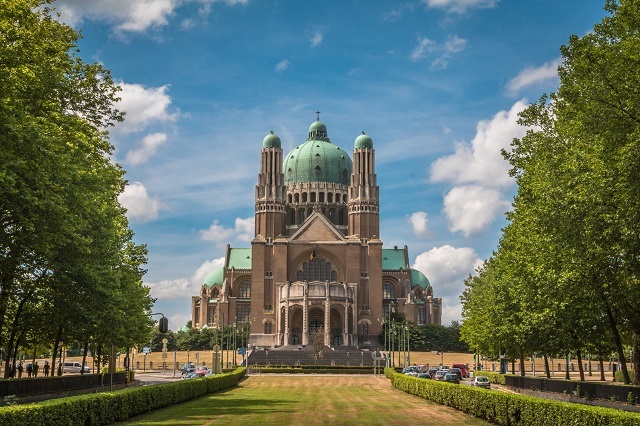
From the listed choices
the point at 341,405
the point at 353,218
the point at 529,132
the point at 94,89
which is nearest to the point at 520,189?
the point at 529,132

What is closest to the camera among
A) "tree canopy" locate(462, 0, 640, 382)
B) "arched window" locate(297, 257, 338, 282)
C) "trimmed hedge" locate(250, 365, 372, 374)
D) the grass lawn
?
the grass lawn

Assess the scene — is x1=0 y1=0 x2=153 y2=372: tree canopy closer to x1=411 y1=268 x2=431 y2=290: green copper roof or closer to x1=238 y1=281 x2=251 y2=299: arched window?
x1=238 y1=281 x2=251 y2=299: arched window

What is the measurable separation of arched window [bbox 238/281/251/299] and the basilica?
16 cm

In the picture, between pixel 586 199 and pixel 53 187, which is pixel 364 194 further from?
pixel 53 187

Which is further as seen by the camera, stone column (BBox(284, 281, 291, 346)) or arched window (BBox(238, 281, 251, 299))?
arched window (BBox(238, 281, 251, 299))

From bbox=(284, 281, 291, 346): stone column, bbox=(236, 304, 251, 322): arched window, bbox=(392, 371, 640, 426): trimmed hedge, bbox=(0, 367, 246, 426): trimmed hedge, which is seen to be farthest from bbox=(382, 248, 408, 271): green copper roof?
bbox=(392, 371, 640, 426): trimmed hedge

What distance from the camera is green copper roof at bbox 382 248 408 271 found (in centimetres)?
13520

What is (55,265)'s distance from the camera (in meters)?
31.9

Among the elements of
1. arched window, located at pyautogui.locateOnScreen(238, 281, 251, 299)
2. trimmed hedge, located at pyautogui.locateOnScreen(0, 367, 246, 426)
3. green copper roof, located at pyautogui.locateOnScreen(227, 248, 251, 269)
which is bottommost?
trimmed hedge, located at pyautogui.locateOnScreen(0, 367, 246, 426)

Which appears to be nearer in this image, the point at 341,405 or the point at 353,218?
the point at 341,405

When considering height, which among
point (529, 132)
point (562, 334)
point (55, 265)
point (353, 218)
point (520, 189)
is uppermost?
point (353, 218)

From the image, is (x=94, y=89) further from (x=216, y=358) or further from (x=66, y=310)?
(x=216, y=358)

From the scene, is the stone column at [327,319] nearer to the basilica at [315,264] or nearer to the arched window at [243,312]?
the basilica at [315,264]

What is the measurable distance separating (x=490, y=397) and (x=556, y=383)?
41.8 feet
